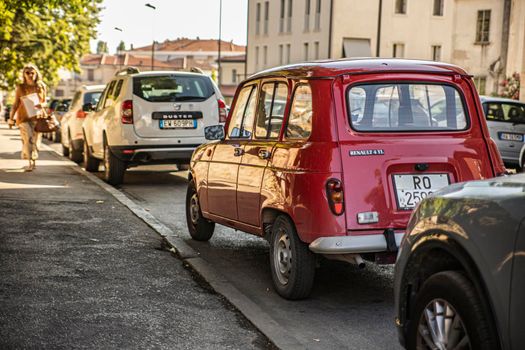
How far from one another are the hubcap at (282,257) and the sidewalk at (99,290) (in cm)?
53


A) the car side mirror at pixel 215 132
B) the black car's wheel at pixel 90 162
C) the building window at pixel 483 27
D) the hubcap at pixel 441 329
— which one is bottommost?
the black car's wheel at pixel 90 162

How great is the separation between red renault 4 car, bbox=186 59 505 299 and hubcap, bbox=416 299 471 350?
6.35ft

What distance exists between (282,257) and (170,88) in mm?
8457

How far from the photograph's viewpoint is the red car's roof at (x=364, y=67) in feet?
22.5

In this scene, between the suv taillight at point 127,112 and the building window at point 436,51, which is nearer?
the suv taillight at point 127,112

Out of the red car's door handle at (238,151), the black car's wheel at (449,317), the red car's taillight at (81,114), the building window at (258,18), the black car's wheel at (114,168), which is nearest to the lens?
the black car's wheel at (449,317)

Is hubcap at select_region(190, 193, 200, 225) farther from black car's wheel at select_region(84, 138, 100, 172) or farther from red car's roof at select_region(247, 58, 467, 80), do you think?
black car's wheel at select_region(84, 138, 100, 172)

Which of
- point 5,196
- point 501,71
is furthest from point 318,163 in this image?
point 501,71

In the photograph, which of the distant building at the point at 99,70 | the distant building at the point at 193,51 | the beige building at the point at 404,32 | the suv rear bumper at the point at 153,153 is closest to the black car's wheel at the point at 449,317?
the suv rear bumper at the point at 153,153

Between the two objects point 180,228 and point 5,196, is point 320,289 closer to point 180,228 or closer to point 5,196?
point 180,228

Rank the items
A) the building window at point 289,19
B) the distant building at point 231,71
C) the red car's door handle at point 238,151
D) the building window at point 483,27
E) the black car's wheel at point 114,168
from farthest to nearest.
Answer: the distant building at point 231,71 → the building window at point 289,19 → the building window at point 483,27 → the black car's wheel at point 114,168 → the red car's door handle at point 238,151

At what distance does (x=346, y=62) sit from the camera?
7121mm

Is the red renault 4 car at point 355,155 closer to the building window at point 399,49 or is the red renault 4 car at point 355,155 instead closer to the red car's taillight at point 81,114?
the red car's taillight at point 81,114

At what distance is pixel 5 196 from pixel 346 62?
7.12 m
